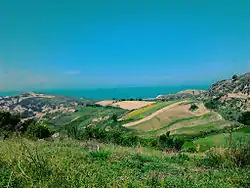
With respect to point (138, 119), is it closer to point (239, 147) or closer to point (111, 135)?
point (111, 135)

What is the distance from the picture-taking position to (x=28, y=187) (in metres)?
4.47

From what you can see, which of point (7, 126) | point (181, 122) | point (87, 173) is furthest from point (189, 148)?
point (181, 122)

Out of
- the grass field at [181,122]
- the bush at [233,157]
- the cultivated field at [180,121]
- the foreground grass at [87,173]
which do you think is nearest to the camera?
the foreground grass at [87,173]

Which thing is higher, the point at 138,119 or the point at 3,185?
the point at 3,185

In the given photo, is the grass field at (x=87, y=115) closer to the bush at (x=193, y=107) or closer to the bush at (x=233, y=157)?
the bush at (x=193, y=107)

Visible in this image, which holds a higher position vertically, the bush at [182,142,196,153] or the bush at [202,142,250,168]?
the bush at [202,142,250,168]

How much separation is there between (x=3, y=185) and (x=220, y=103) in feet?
172

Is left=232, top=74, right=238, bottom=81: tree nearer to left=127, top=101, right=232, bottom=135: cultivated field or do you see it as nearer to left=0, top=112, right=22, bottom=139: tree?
left=127, top=101, right=232, bottom=135: cultivated field

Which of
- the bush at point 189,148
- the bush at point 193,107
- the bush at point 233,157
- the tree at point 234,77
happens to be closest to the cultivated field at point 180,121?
the bush at point 193,107

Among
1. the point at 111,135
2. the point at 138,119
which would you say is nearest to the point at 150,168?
the point at 111,135

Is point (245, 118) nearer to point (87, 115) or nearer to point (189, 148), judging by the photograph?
point (189, 148)

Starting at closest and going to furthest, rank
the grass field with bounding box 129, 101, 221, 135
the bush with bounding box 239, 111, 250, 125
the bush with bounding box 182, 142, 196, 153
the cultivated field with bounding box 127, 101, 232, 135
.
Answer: the bush with bounding box 182, 142, 196, 153
the bush with bounding box 239, 111, 250, 125
the cultivated field with bounding box 127, 101, 232, 135
the grass field with bounding box 129, 101, 221, 135

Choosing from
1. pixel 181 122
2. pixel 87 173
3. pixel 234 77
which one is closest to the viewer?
pixel 87 173

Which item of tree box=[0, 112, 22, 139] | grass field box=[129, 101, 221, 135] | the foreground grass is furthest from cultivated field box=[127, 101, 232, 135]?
the foreground grass
